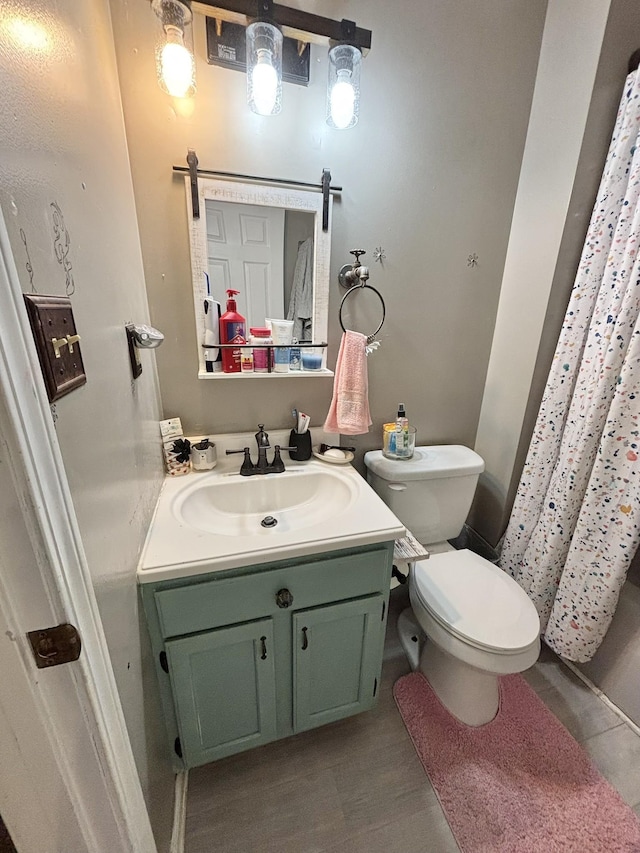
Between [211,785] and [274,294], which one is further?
[274,294]

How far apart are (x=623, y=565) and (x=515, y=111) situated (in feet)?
5.36

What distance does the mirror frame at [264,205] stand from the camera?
105cm

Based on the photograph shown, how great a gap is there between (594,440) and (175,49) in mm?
1671

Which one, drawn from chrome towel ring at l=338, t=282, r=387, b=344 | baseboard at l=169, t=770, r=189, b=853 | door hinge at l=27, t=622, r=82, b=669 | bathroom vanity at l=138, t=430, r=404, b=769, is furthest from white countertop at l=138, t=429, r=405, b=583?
baseboard at l=169, t=770, r=189, b=853

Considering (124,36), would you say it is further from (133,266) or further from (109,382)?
(109,382)

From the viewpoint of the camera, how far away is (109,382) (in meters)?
0.64

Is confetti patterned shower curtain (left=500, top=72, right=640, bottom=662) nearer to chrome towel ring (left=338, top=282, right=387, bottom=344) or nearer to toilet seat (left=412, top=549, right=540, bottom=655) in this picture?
toilet seat (left=412, top=549, right=540, bottom=655)

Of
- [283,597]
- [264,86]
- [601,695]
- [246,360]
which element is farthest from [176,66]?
[601,695]

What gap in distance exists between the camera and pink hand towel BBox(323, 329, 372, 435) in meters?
1.20

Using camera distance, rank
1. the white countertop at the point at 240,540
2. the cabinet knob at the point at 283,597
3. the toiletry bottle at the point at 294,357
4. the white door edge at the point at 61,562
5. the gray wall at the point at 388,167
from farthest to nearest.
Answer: the toiletry bottle at the point at 294,357 < the gray wall at the point at 388,167 < the cabinet knob at the point at 283,597 < the white countertop at the point at 240,540 < the white door edge at the point at 61,562

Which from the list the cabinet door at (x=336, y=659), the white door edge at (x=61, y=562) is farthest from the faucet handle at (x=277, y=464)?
the white door edge at (x=61, y=562)

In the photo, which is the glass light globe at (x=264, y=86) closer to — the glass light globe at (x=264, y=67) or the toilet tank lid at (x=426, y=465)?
the glass light globe at (x=264, y=67)

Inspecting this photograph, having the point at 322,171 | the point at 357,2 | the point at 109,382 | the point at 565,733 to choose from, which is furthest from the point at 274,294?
the point at 565,733

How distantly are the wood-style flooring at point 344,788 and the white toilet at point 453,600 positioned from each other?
25 centimetres
